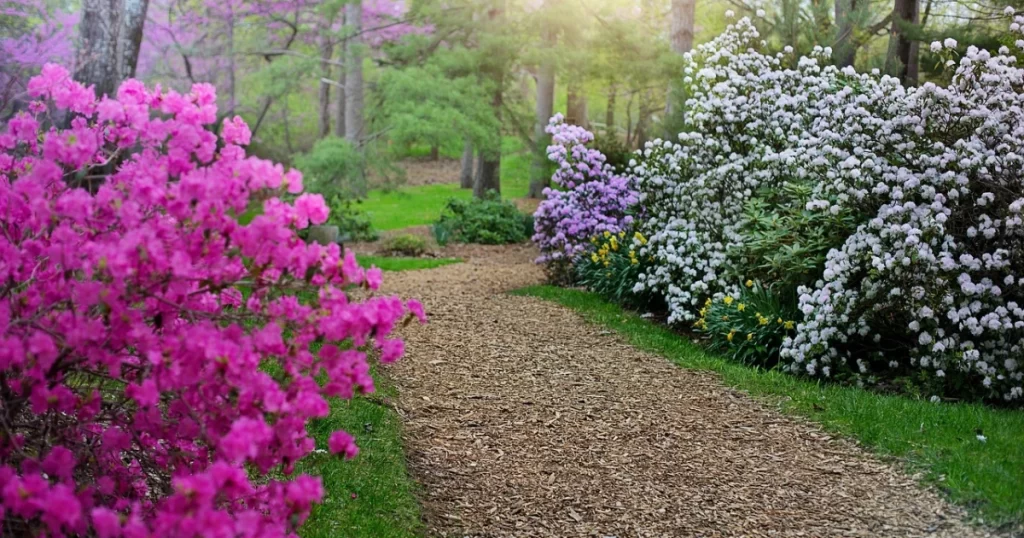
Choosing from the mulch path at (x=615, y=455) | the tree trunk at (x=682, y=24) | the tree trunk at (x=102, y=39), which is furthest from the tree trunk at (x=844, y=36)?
A: the tree trunk at (x=102, y=39)

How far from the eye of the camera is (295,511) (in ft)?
7.39

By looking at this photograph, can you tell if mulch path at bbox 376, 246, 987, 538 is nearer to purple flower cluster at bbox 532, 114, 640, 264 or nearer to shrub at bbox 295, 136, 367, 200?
purple flower cluster at bbox 532, 114, 640, 264

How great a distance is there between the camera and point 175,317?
246cm

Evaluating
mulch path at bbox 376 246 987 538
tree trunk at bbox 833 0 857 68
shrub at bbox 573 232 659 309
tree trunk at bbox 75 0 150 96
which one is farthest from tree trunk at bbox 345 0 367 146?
A: mulch path at bbox 376 246 987 538

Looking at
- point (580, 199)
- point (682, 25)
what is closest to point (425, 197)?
point (682, 25)

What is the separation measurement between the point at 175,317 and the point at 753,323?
4.90 m

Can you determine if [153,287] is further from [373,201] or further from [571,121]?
[373,201]

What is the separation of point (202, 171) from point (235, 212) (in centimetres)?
14

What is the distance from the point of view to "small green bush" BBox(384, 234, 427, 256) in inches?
465

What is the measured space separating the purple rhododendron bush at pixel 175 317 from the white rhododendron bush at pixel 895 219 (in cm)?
415

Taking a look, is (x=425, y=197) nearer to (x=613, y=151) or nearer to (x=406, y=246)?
(x=613, y=151)

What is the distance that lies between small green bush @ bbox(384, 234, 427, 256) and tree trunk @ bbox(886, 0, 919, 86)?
235 inches

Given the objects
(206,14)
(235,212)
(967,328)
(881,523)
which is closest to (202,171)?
(235,212)

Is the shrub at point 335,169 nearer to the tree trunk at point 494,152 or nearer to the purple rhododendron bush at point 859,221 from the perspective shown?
the tree trunk at point 494,152
